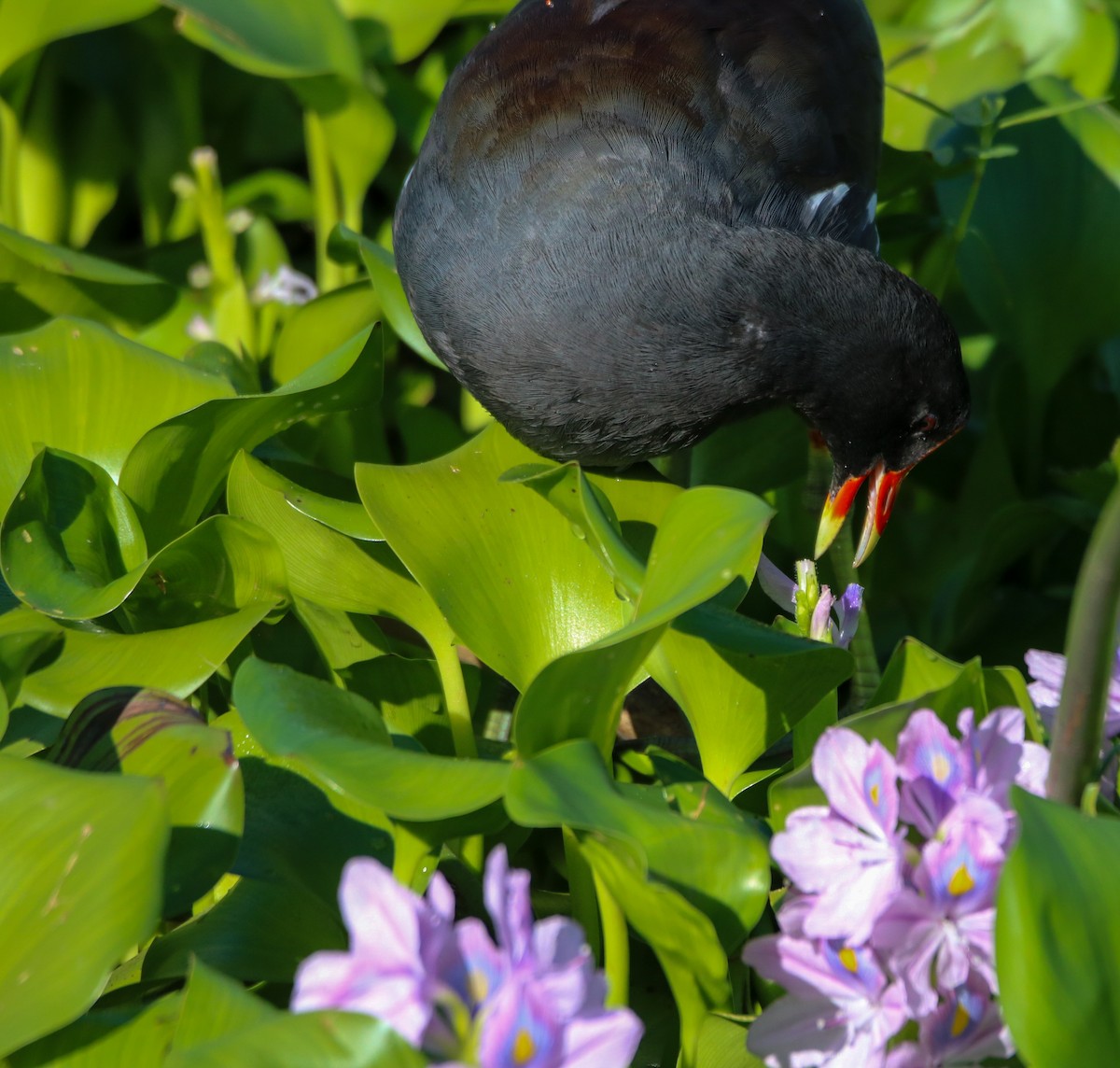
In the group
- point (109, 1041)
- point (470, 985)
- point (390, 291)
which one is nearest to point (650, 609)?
point (470, 985)

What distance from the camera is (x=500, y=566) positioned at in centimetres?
83

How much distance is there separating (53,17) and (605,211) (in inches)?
25.4

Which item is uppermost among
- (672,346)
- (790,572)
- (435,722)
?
(672,346)

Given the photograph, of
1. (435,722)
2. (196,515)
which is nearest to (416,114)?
(196,515)

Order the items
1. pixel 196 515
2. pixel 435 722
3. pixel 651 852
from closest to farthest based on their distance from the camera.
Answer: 1. pixel 651 852
2. pixel 435 722
3. pixel 196 515

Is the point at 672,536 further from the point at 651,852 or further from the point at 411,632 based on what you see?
the point at 411,632

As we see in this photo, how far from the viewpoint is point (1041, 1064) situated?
0.54 m

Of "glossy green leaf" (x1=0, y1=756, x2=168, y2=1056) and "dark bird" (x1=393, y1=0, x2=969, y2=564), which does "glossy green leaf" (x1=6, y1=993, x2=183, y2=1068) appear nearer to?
"glossy green leaf" (x1=0, y1=756, x2=168, y2=1056)

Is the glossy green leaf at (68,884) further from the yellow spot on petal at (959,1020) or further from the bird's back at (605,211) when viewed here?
the bird's back at (605,211)

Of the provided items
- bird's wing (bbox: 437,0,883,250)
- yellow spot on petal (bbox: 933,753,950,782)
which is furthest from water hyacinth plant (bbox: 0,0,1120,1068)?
bird's wing (bbox: 437,0,883,250)

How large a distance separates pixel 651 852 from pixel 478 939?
15 centimetres

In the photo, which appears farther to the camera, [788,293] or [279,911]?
[788,293]

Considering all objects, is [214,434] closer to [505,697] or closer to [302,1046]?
[505,697]

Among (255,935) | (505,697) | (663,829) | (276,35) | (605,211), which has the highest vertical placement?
(276,35)
